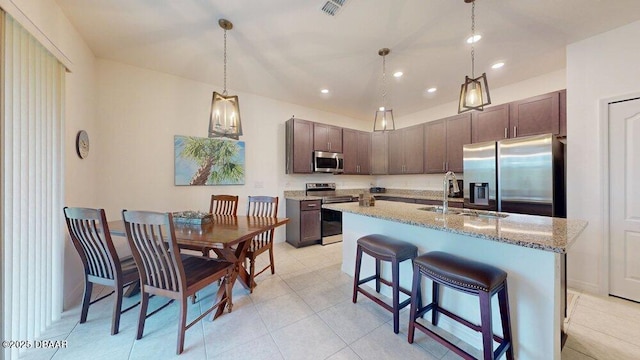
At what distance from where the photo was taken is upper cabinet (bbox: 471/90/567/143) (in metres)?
2.76

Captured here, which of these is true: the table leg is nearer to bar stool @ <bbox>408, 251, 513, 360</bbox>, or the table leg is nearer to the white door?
bar stool @ <bbox>408, 251, 513, 360</bbox>

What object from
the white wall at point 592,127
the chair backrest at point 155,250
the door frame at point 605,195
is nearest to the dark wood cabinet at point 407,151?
the white wall at point 592,127

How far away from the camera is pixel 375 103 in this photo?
14.4 feet

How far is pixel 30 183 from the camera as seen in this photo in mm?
1667

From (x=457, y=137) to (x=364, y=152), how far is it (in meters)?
1.87

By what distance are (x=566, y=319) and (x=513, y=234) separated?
59.2 inches

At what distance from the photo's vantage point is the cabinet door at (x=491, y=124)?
3211 mm

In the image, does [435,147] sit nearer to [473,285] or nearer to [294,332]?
[473,285]

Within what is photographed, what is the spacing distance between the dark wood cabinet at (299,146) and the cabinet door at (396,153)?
1.92 m

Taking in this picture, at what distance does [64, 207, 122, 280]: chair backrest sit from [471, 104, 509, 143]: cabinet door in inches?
186

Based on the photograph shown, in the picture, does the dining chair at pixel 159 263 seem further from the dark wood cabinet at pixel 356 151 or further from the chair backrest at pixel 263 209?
the dark wood cabinet at pixel 356 151

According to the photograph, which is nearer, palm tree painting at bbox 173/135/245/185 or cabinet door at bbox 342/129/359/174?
palm tree painting at bbox 173/135/245/185

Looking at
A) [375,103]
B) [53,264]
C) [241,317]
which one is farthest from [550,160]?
[53,264]

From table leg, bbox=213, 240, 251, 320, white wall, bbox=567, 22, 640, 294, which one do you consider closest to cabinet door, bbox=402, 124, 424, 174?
white wall, bbox=567, 22, 640, 294
